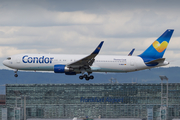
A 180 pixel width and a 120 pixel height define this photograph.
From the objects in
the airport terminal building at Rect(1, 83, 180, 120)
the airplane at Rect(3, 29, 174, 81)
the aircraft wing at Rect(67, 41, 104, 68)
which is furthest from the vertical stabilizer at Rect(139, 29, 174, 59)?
the airport terminal building at Rect(1, 83, 180, 120)

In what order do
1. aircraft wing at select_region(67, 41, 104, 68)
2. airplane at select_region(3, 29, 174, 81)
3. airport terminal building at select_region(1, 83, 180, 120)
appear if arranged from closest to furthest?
aircraft wing at select_region(67, 41, 104, 68) → airplane at select_region(3, 29, 174, 81) → airport terminal building at select_region(1, 83, 180, 120)

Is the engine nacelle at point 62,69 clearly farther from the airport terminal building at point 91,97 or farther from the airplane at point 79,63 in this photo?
the airport terminal building at point 91,97

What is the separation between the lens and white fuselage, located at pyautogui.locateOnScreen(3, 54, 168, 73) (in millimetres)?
89688

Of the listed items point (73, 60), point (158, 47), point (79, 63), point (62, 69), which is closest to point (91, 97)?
point (158, 47)

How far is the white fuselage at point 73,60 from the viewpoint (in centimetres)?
8969

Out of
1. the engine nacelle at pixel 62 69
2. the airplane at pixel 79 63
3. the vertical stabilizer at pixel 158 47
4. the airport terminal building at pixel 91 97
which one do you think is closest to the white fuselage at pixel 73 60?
the airplane at pixel 79 63

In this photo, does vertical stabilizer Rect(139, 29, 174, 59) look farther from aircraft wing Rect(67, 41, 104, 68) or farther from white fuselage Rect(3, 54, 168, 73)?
aircraft wing Rect(67, 41, 104, 68)

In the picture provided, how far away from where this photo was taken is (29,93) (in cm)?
14188

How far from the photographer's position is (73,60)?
90438 millimetres

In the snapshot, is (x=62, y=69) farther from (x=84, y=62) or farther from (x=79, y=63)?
(x=84, y=62)

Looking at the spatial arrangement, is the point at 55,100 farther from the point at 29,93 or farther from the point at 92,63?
the point at 92,63

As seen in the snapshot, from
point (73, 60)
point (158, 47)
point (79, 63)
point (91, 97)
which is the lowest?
point (91, 97)

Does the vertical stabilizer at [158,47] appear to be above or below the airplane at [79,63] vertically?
→ above

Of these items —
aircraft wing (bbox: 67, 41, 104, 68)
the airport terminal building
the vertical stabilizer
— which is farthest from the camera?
the airport terminal building
